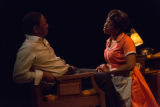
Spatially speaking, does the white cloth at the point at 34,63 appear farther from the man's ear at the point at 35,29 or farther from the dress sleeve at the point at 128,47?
the dress sleeve at the point at 128,47

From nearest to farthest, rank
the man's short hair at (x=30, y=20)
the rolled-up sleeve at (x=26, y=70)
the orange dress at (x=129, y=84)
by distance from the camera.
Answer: the rolled-up sleeve at (x=26, y=70), the man's short hair at (x=30, y=20), the orange dress at (x=129, y=84)

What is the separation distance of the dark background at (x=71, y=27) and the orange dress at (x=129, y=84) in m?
1.42

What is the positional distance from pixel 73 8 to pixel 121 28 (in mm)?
1503

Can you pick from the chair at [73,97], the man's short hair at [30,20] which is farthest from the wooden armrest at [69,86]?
the man's short hair at [30,20]

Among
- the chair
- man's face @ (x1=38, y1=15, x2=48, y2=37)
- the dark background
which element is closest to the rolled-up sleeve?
the chair

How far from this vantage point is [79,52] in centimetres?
402

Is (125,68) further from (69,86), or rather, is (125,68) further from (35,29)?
(35,29)

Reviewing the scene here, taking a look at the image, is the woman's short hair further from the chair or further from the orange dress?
Result: the chair

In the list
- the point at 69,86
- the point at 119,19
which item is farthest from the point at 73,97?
the point at 119,19

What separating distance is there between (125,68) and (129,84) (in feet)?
0.70

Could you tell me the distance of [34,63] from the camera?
2.33 meters

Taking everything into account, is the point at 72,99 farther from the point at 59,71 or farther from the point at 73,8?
the point at 73,8

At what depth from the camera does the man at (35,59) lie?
220 cm

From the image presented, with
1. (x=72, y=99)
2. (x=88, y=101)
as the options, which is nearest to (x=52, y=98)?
(x=72, y=99)
